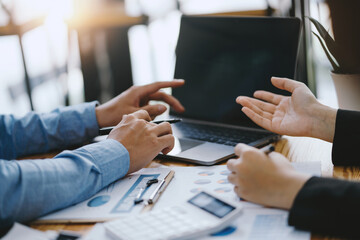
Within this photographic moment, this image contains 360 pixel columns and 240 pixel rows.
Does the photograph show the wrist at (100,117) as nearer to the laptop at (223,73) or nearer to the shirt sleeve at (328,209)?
the laptop at (223,73)

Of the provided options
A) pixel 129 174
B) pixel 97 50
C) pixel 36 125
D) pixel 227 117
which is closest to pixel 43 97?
pixel 97 50

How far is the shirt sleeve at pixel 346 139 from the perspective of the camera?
935 mm

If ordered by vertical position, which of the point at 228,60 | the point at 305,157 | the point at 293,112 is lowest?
the point at 305,157

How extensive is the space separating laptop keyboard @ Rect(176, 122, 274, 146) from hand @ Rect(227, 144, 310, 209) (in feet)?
1.07

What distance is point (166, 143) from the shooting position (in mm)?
1006

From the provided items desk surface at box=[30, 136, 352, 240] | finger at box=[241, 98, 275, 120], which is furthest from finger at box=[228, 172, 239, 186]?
finger at box=[241, 98, 275, 120]

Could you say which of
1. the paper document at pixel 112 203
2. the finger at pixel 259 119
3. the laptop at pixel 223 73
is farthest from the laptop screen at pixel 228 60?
the paper document at pixel 112 203

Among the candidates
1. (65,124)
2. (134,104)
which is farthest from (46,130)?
(134,104)

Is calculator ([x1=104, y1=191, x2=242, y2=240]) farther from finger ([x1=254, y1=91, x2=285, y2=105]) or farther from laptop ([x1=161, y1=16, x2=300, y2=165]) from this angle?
finger ([x1=254, y1=91, x2=285, y2=105])

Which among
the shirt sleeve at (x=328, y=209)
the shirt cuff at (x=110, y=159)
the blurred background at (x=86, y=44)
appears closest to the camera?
the shirt sleeve at (x=328, y=209)

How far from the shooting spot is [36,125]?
4.14 ft

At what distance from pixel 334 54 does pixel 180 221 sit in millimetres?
721

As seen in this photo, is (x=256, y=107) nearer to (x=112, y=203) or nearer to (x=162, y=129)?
(x=162, y=129)

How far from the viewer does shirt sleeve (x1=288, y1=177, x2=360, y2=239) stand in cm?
65
